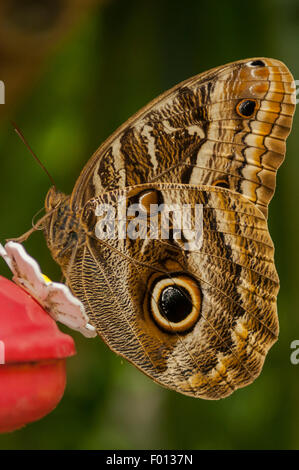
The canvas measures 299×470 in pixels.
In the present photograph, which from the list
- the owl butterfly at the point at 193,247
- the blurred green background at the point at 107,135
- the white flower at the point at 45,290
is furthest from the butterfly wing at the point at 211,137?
the blurred green background at the point at 107,135

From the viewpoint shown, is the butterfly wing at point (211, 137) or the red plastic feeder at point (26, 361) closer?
the red plastic feeder at point (26, 361)

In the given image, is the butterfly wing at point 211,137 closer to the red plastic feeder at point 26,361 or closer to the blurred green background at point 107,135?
the red plastic feeder at point 26,361

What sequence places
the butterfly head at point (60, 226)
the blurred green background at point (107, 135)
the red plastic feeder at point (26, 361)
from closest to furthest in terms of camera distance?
1. the red plastic feeder at point (26, 361)
2. the butterfly head at point (60, 226)
3. the blurred green background at point (107, 135)

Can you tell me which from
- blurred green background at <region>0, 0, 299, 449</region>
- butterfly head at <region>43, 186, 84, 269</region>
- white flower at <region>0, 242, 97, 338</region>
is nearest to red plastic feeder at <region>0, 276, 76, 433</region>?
white flower at <region>0, 242, 97, 338</region>

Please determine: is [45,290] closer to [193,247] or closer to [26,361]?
[26,361]

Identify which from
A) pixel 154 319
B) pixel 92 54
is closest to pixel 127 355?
pixel 154 319

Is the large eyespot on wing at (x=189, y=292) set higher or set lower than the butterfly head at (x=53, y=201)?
lower

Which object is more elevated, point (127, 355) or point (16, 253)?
→ point (16, 253)

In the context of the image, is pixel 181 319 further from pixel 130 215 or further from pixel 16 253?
pixel 16 253
